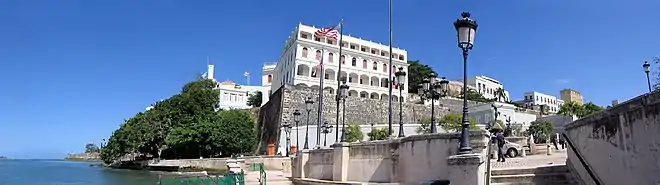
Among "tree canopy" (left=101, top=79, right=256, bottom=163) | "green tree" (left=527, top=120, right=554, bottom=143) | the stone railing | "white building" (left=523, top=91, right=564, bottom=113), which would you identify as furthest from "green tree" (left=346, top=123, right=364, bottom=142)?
"white building" (left=523, top=91, right=564, bottom=113)

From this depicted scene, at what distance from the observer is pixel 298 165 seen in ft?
65.8

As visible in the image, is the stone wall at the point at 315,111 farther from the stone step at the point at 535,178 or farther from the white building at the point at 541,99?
the white building at the point at 541,99

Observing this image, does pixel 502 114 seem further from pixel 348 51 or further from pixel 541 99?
pixel 541 99

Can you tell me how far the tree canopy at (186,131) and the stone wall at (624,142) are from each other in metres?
46.1

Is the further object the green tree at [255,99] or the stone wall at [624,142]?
the green tree at [255,99]

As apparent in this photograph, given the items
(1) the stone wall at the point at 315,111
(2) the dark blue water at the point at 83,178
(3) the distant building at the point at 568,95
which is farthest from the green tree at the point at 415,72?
(3) the distant building at the point at 568,95

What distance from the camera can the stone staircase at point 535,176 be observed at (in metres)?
10.2

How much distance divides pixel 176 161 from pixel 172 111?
10379 mm

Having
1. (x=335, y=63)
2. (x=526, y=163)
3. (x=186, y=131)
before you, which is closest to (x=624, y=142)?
(x=526, y=163)

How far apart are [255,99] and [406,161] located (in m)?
77.0

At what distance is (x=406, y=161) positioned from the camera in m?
12.6

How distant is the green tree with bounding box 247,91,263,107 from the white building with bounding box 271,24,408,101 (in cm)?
909

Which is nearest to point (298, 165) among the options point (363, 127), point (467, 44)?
point (467, 44)

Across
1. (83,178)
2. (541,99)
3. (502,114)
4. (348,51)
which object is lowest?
(83,178)
